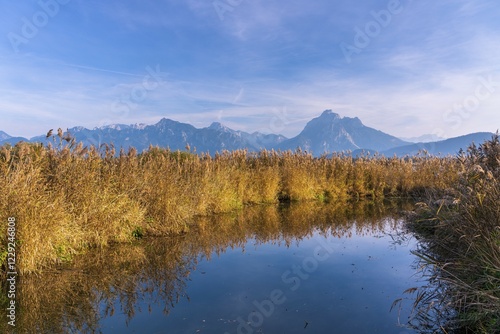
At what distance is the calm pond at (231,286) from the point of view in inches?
175

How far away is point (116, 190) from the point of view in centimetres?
871

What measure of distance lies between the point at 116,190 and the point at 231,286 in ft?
14.3

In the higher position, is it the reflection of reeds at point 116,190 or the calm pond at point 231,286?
the reflection of reeds at point 116,190

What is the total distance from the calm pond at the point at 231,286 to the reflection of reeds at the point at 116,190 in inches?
19.0

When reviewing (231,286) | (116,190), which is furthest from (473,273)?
(116,190)

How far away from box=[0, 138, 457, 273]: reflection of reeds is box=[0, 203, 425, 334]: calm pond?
0.48 metres

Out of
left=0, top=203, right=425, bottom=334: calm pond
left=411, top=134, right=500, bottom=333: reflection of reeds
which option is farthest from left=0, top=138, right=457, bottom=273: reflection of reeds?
left=411, top=134, right=500, bottom=333: reflection of reeds

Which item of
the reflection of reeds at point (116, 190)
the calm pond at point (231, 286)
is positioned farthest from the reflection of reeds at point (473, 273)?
the reflection of reeds at point (116, 190)

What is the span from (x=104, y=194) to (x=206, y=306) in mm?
4321

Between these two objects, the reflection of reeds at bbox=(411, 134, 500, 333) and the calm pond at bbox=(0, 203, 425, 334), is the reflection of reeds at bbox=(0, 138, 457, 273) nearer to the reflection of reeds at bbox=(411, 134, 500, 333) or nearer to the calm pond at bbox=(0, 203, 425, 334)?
the calm pond at bbox=(0, 203, 425, 334)

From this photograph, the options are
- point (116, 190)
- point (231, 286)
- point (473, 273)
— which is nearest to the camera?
point (473, 273)

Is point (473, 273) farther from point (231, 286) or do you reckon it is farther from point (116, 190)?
point (116, 190)

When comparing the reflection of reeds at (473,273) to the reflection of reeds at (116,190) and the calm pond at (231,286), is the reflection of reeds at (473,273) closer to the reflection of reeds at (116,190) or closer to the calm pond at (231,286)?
the calm pond at (231,286)

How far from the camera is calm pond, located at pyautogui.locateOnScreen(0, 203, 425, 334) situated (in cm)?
445
